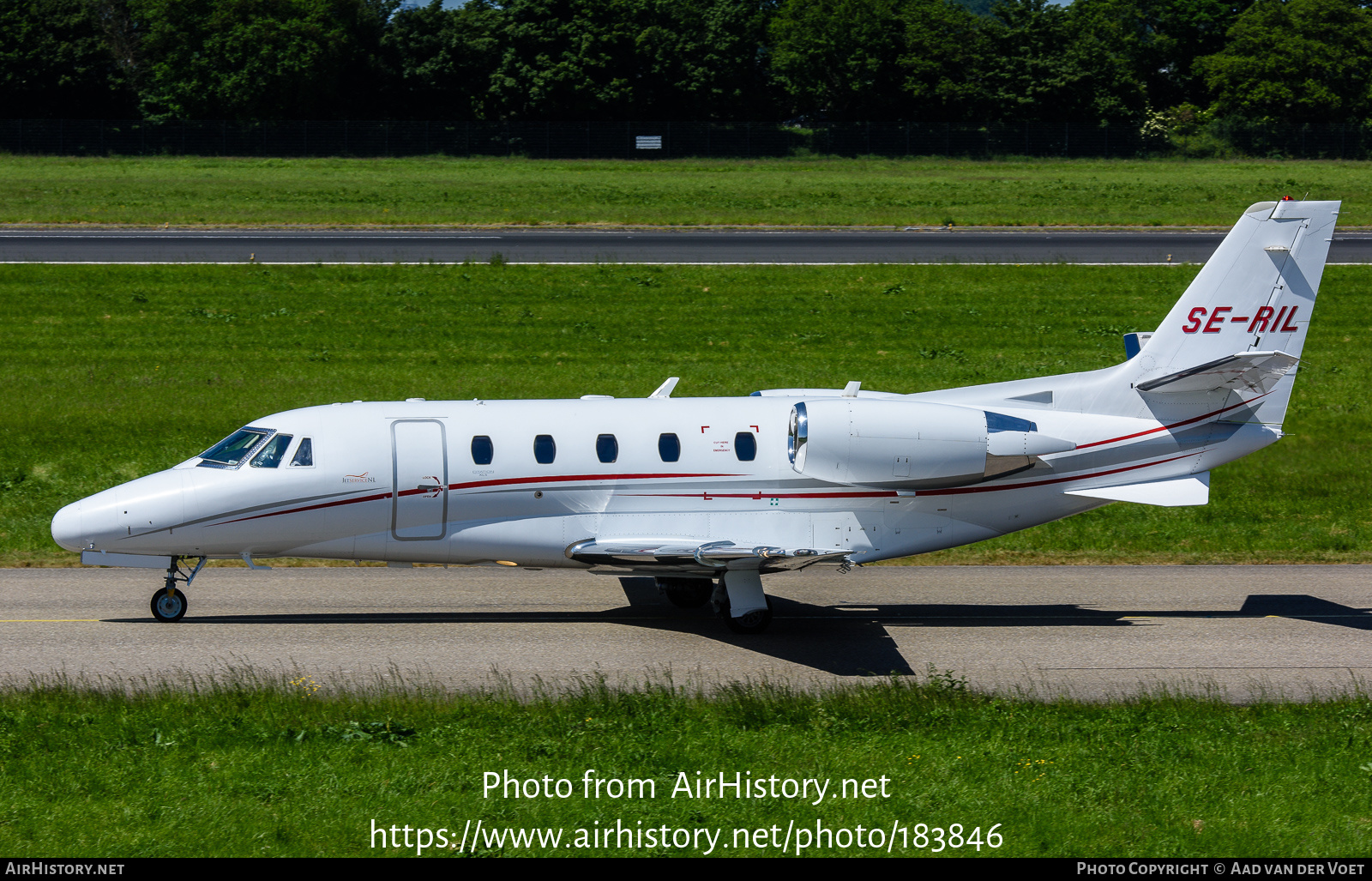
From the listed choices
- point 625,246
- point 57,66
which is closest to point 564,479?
point 625,246

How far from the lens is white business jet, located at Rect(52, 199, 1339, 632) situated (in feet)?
56.2

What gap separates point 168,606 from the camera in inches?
690

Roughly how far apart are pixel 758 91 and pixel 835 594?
85159 millimetres

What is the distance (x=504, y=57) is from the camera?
93688mm

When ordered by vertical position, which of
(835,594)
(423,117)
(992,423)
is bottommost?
(835,594)

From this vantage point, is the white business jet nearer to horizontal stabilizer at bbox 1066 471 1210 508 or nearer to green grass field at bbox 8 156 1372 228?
horizontal stabilizer at bbox 1066 471 1210 508

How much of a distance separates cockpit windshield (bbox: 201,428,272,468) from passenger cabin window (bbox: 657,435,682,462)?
16.4 ft

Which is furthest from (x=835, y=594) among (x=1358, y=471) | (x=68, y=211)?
(x=68, y=211)

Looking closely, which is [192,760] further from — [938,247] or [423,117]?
[423,117]

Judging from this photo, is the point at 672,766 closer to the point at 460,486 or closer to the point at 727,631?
the point at 727,631

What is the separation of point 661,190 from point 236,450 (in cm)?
5251

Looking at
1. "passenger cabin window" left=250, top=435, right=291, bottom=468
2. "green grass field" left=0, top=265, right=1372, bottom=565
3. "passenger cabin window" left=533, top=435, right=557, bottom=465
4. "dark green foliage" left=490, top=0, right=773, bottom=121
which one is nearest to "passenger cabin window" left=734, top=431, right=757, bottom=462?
"passenger cabin window" left=533, top=435, right=557, bottom=465

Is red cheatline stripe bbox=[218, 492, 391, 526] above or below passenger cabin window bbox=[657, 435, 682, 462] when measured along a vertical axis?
below

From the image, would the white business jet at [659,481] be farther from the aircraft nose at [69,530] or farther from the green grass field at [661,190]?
the green grass field at [661,190]
